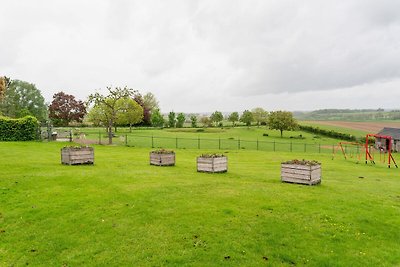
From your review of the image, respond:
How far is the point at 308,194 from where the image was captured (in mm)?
15531

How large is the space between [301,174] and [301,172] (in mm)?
106

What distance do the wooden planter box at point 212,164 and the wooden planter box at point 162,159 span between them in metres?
3.52

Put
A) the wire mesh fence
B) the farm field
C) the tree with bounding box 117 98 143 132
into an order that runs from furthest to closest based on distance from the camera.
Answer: the tree with bounding box 117 98 143 132 < the farm field < the wire mesh fence

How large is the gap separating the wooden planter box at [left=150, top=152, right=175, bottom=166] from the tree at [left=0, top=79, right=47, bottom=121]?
82.3m

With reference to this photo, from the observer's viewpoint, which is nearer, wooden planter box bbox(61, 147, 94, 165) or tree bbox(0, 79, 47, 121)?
wooden planter box bbox(61, 147, 94, 165)

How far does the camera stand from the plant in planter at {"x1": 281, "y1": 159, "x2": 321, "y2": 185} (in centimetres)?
1759

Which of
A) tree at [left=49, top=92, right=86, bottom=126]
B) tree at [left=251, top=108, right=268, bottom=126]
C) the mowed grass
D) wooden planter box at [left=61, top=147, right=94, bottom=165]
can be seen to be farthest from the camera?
tree at [left=251, top=108, right=268, bottom=126]

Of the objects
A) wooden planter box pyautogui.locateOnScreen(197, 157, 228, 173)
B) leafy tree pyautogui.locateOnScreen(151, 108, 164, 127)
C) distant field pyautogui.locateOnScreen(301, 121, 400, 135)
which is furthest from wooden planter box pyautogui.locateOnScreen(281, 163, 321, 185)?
leafy tree pyautogui.locateOnScreen(151, 108, 164, 127)

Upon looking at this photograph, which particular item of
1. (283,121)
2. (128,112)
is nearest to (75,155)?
(128,112)

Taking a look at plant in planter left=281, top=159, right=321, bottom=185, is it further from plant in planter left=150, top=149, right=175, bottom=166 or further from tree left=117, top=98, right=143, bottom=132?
tree left=117, top=98, right=143, bottom=132

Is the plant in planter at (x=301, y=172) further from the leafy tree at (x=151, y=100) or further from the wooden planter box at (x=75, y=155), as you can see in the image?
the leafy tree at (x=151, y=100)

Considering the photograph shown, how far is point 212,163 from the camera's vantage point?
2105 centimetres

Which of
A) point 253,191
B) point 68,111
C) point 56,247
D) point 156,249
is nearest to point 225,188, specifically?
point 253,191

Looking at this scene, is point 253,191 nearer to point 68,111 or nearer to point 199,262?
point 199,262
